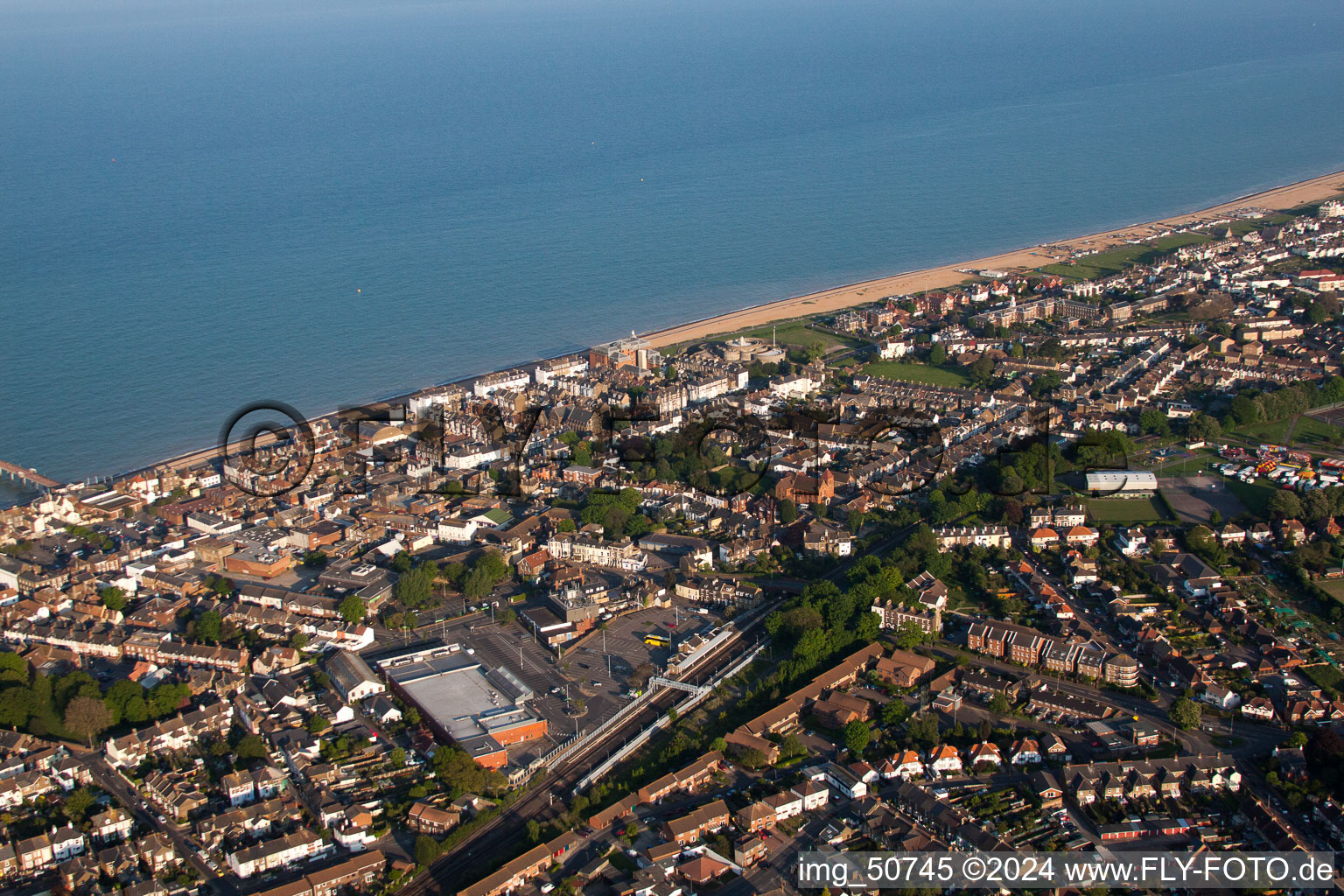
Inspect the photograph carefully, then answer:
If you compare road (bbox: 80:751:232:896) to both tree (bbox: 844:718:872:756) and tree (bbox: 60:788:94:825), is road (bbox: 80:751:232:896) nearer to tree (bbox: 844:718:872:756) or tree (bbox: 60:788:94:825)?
tree (bbox: 60:788:94:825)

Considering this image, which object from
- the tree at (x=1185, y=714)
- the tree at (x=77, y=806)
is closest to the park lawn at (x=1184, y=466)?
the tree at (x=1185, y=714)

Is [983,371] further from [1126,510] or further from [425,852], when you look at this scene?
[425,852]

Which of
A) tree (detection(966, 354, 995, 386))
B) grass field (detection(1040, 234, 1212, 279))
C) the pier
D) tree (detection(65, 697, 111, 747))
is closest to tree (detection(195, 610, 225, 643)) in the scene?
tree (detection(65, 697, 111, 747))

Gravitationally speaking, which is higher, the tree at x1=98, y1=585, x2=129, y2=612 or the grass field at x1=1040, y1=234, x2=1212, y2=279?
the grass field at x1=1040, y1=234, x2=1212, y2=279

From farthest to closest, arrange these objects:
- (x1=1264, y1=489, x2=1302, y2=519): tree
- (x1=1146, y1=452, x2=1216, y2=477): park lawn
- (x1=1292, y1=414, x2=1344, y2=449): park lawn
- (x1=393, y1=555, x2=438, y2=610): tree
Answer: (x1=1292, y1=414, x2=1344, y2=449): park lawn, (x1=1146, y1=452, x2=1216, y2=477): park lawn, (x1=1264, y1=489, x2=1302, y2=519): tree, (x1=393, y1=555, x2=438, y2=610): tree

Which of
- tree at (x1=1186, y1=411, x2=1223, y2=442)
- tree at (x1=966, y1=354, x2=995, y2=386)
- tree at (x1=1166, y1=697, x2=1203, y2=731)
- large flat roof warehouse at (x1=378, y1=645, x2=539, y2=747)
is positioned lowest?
tree at (x1=1166, y1=697, x2=1203, y2=731)

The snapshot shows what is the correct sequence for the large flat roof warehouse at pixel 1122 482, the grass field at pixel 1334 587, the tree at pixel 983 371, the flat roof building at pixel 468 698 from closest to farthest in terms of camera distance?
1. the flat roof building at pixel 468 698
2. the grass field at pixel 1334 587
3. the large flat roof warehouse at pixel 1122 482
4. the tree at pixel 983 371

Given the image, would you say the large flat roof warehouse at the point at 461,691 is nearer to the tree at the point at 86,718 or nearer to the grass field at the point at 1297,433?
the tree at the point at 86,718
